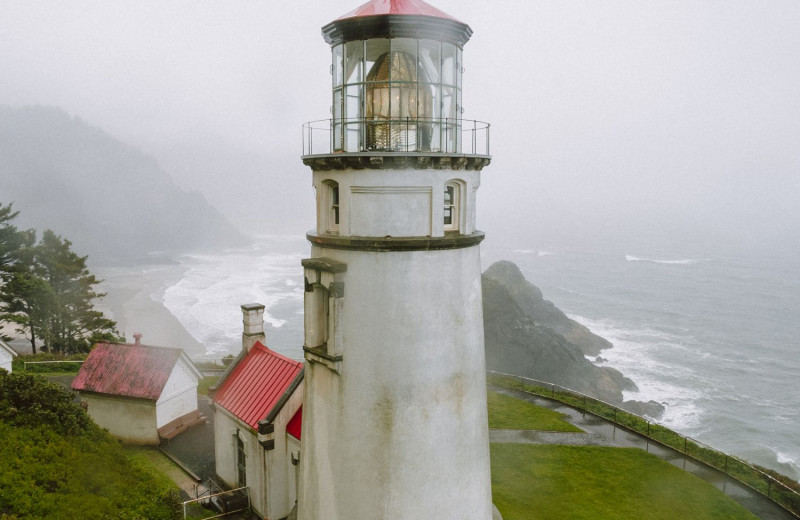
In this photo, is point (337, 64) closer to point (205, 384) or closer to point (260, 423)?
point (260, 423)

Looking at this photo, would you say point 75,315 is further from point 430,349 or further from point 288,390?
point 430,349

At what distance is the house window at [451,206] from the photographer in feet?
24.8

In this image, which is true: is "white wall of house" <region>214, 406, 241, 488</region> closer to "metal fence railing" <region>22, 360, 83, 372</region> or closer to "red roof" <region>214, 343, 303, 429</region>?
"red roof" <region>214, 343, 303, 429</region>

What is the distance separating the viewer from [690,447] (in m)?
20.1

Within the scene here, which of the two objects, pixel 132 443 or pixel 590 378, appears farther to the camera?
pixel 590 378

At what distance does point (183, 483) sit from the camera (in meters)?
17.0

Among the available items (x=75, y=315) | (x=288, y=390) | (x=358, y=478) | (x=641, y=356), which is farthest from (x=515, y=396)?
(x=641, y=356)

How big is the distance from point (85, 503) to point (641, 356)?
50983 mm

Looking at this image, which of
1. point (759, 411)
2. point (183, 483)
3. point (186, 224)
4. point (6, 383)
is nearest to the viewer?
point (6, 383)

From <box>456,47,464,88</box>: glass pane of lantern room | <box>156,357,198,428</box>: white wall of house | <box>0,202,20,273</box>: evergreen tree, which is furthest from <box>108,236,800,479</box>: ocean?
<box>456,47,464,88</box>: glass pane of lantern room

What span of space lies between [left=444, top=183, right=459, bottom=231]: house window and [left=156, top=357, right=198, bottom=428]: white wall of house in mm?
15219

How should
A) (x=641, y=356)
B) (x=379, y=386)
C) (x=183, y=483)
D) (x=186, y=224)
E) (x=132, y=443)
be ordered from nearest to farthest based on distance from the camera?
1. (x=379, y=386)
2. (x=183, y=483)
3. (x=132, y=443)
4. (x=641, y=356)
5. (x=186, y=224)

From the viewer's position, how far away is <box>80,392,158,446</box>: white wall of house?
19.3m

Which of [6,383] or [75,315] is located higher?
[6,383]
